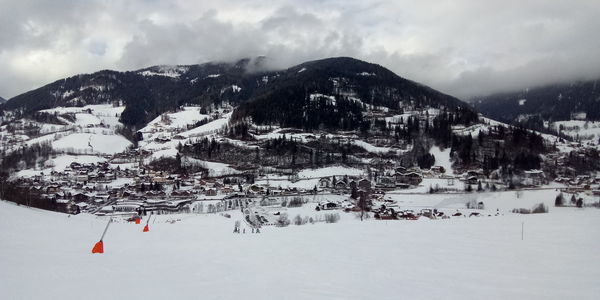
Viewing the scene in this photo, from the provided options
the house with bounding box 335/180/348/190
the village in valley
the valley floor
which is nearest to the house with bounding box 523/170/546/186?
the village in valley

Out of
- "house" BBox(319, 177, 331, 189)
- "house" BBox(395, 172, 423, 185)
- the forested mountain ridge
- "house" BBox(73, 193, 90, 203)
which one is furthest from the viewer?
the forested mountain ridge

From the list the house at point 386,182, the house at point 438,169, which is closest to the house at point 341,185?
the house at point 386,182

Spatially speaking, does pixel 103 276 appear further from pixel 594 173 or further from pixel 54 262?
pixel 594 173

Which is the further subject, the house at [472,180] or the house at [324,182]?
the house at [324,182]

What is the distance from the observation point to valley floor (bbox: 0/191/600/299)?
680 cm

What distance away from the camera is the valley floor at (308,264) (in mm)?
6805

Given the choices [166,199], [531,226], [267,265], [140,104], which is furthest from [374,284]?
[140,104]

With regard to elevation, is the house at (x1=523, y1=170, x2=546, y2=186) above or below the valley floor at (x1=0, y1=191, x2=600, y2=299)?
above

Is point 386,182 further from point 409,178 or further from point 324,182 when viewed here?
point 324,182

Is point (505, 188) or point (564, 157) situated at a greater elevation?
point (564, 157)

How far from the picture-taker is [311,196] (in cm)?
4653

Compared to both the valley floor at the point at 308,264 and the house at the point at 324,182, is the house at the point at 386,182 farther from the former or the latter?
the valley floor at the point at 308,264

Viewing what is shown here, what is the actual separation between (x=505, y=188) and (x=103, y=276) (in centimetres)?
5008

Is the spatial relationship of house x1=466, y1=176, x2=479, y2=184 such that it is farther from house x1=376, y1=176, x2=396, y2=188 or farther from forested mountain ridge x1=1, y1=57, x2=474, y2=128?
forested mountain ridge x1=1, y1=57, x2=474, y2=128
